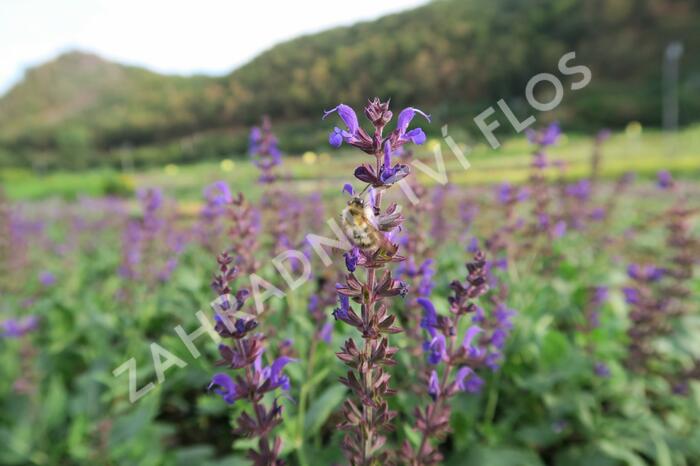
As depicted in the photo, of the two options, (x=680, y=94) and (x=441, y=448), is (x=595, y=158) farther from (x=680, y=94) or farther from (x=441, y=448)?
(x=680, y=94)

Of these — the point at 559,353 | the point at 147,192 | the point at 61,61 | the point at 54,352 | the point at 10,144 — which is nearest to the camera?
the point at 559,353

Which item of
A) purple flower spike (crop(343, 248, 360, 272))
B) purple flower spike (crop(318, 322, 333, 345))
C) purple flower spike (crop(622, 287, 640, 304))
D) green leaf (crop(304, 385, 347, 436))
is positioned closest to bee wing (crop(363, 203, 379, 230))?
purple flower spike (crop(343, 248, 360, 272))

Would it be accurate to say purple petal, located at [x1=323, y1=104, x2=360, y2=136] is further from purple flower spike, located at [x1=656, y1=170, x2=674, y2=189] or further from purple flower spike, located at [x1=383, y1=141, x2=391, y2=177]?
purple flower spike, located at [x1=656, y1=170, x2=674, y2=189]

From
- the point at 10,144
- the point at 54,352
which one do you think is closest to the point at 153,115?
the point at 10,144

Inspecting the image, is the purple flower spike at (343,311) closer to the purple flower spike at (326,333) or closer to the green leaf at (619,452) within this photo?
the purple flower spike at (326,333)

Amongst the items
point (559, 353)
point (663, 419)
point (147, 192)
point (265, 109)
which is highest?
point (265, 109)

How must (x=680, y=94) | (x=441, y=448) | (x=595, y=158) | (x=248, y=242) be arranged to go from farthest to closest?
(x=680, y=94) → (x=595, y=158) → (x=441, y=448) → (x=248, y=242)

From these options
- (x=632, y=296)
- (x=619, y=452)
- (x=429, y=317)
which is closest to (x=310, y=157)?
(x=632, y=296)
